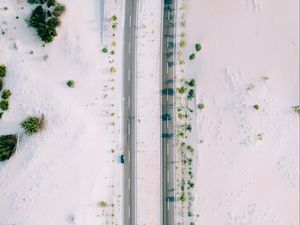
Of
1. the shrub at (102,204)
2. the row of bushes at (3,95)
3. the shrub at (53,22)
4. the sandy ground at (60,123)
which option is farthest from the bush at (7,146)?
the shrub at (53,22)

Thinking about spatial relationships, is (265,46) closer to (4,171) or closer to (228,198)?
(228,198)

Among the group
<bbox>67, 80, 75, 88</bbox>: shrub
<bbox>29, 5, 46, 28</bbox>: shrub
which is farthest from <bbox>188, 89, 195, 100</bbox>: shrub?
<bbox>29, 5, 46, 28</bbox>: shrub

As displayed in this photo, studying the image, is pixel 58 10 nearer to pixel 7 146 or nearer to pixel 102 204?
pixel 7 146

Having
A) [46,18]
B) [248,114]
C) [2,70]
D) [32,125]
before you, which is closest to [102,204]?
[32,125]

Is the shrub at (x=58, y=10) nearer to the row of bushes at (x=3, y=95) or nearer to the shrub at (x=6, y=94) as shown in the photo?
the row of bushes at (x=3, y=95)

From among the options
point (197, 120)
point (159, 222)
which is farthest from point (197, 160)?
point (159, 222)

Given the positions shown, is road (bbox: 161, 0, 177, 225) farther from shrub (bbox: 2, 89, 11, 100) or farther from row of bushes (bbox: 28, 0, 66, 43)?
shrub (bbox: 2, 89, 11, 100)
